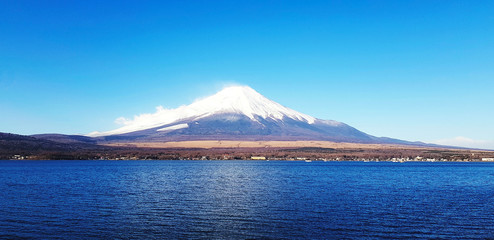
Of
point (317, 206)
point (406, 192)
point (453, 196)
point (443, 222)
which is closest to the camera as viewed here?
point (443, 222)

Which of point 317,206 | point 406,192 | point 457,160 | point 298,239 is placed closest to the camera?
point 298,239

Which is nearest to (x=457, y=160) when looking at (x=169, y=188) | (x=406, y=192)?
(x=406, y=192)

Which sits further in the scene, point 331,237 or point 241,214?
point 241,214

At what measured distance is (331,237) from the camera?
24281 mm

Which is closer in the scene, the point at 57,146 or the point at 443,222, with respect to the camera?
the point at 443,222

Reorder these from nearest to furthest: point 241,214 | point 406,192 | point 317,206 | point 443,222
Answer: point 443,222
point 241,214
point 317,206
point 406,192

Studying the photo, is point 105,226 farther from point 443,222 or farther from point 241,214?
point 443,222

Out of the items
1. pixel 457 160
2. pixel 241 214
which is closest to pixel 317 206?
pixel 241 214

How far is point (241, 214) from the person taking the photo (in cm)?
3122

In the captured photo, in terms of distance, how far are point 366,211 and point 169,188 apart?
23312 millimetres

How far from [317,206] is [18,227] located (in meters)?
21.2

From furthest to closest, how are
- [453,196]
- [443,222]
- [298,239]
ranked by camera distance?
[453,196] → [443,222] → [298,239]

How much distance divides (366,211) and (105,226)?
18.5m

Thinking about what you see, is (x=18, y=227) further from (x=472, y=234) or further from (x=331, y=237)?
(x=472, y=234)
